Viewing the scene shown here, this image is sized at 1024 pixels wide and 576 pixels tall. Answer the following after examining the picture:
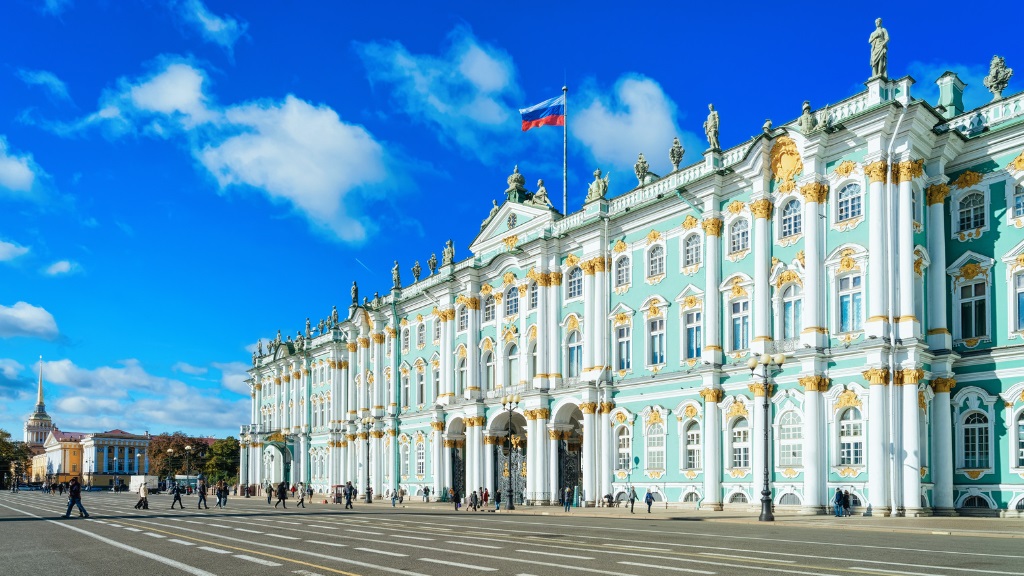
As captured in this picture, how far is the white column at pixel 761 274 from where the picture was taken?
42.3m

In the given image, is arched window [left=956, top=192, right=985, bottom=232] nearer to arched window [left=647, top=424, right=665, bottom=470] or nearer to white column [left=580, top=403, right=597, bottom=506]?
arched window [left=647, top=424, right=665, bottom=470]

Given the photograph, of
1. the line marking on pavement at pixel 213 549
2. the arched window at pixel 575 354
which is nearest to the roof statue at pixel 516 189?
the arched window at pixel 575 354

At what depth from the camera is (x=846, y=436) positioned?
38.8 m

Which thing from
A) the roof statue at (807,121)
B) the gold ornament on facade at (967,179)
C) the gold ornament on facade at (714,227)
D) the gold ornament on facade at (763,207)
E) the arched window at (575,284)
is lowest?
the arched window at (575,284)

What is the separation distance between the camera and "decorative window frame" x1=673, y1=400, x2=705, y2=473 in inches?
1791

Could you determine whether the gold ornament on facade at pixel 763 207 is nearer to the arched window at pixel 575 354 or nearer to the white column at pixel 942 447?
the white column at pixel 942 447

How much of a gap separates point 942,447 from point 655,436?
14440 mm

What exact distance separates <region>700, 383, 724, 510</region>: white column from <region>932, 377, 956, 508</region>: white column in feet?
31.6

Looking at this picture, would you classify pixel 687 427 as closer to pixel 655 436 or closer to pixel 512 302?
pixel 655 436

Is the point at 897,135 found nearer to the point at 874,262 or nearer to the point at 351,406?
the point at 874,262

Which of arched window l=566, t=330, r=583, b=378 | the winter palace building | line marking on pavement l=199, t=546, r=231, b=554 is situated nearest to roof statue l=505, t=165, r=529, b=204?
the winter palace building

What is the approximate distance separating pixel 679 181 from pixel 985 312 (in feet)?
52.6

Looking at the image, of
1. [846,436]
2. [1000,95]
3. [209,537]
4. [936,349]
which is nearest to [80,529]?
[209,537]

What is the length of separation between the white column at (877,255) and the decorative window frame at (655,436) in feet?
40.9
